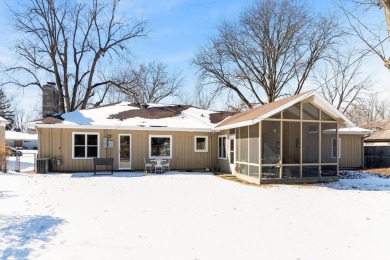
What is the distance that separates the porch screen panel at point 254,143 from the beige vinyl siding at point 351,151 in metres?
9.04

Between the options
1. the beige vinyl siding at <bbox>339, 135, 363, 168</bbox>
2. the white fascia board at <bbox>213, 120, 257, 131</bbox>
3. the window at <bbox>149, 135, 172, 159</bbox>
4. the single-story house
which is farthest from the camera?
the beige vinyl siding at <bbox>339, 135, 363, 168</bbox>

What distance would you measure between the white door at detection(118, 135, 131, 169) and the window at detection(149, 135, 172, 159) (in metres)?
1.19

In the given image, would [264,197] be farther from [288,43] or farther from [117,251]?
[288,43]

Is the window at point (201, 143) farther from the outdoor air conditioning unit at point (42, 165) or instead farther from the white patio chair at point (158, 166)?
the outdoor air conditioning unit at point (42, 165)

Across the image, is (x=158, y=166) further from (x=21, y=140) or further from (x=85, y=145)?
(x=21, y=140)

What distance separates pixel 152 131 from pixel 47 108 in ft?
24.9

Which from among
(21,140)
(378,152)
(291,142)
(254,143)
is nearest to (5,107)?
(21,140)

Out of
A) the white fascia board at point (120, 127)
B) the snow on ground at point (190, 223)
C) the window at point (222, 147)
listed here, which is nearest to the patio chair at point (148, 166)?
the white fascia board at point (120, 127)

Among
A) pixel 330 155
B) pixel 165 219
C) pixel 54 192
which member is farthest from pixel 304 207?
pixel 54 192

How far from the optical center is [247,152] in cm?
1294

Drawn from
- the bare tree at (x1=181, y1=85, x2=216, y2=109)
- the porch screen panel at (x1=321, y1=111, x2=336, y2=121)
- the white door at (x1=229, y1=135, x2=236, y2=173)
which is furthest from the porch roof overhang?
the bare tree at (x1=181, y1=85, x2=216, y2=109)

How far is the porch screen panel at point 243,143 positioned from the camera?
13.1 m

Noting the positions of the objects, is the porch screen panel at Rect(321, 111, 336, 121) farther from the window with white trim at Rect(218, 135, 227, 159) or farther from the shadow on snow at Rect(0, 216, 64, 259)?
the shadow on snow at Rect(0, 216, 64, 259)

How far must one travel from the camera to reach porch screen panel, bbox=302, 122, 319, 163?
12336 millimetres
